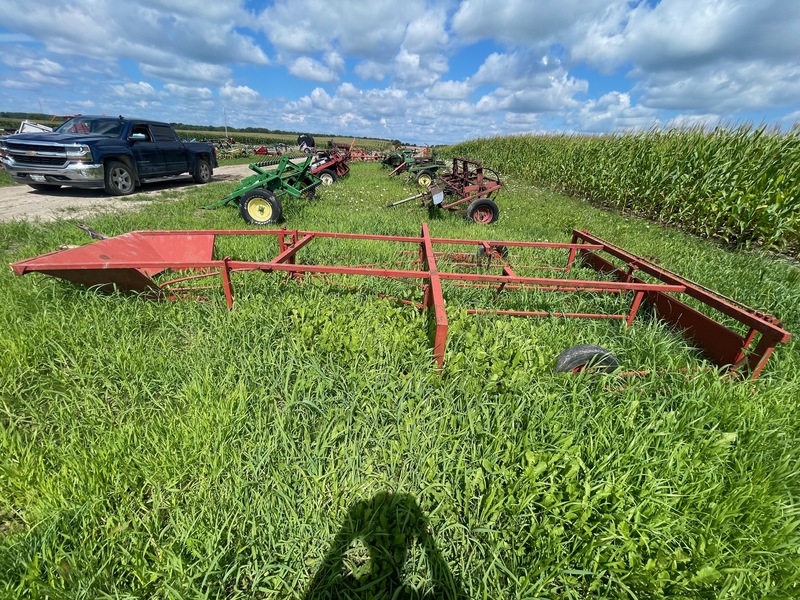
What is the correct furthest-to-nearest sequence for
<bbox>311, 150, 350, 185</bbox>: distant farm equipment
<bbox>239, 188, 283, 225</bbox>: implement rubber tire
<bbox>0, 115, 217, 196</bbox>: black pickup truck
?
1. <bbox>311, 150, 350, 185</bbox>: distant farm equipment
2. <bbox>0, 115, 217, 196</bbox>: black pickup truck
3. <bbox>239, 188, 283, 225</bbox>: implement rubber tire

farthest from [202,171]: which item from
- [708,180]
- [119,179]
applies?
[708,180]

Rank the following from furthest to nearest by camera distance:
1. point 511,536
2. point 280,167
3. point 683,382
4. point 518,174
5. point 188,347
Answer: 1. point 518,174
2. point 280,167
3. point 188,347
4. point 683,382
5. point 511,536

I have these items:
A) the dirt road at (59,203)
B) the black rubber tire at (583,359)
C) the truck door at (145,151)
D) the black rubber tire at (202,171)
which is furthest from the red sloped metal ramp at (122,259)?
the black rubber tire at (202,171)

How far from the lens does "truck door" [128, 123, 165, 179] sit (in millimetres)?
9656

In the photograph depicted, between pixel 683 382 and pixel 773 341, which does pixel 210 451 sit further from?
pixel 773 341

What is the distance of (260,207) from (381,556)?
→ 6.98m

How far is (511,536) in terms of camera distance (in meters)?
1.59

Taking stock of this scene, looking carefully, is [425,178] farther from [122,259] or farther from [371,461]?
[371,461]

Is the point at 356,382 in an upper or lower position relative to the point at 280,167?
lower

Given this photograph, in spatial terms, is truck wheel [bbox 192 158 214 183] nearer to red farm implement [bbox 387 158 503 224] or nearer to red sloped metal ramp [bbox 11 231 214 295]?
red farm implement [bbox 387 158 503 224]

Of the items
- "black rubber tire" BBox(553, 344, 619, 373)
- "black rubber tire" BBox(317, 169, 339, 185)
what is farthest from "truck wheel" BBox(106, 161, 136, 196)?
"black rubber tire" BBox(553, 344, 619, 373)

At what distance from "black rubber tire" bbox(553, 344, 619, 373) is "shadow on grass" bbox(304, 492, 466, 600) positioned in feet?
4.92

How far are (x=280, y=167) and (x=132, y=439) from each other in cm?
732

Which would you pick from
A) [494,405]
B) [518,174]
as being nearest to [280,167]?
[494,405]
